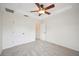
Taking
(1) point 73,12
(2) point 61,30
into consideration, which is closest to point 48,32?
(2) point 61,30

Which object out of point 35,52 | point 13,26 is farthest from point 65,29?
point 13,26

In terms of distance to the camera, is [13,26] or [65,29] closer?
[13,26]

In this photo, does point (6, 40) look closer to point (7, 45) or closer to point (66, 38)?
point (7, 45)

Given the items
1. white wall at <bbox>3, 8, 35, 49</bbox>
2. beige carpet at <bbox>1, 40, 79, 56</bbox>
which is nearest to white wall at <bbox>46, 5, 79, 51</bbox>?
beige carpet at <bbox>1, 40, 79, 56</bbox>

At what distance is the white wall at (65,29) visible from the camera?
2566mm

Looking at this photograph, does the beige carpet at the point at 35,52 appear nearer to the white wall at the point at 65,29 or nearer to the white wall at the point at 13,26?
the white wall at the point at 13,26

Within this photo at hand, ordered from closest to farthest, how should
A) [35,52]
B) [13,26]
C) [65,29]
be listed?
[35,52] → [13,26] → [65,29]

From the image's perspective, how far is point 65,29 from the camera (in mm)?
2799

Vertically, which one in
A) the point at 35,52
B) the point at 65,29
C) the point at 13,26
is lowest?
the point at 35,52

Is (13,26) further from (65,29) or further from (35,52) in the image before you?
(65,29)

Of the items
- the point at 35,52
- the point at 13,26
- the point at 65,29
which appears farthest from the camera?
the point at 65,29

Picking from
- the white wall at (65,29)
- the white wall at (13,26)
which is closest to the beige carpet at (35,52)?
the white wall at (13,26)

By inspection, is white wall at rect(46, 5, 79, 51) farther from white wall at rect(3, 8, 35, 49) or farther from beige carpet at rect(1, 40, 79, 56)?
white wall at rect(3, 8, 35, 49)

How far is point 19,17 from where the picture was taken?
7.59ft
